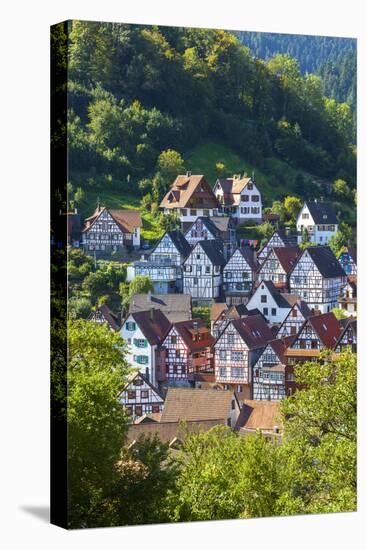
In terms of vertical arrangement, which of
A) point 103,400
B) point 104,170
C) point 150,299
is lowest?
point 103,400

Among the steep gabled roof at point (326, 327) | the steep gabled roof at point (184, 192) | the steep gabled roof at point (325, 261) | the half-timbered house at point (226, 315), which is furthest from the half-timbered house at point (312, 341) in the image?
the steep gabled roof at point (184, 192)

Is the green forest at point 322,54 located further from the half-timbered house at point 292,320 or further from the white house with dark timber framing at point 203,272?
the half-timbered house at point 292,320

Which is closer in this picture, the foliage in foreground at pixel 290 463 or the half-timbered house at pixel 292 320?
the foliage in foreground at pixel 290 463

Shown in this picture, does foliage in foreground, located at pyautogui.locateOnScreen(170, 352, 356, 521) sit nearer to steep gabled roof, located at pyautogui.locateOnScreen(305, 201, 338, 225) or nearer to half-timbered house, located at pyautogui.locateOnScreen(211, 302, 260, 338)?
half-timbered house, located at pyautogui.locateOnScreen(211, 302, 260, 338)

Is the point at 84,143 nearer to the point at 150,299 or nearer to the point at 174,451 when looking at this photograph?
the point at 150,299

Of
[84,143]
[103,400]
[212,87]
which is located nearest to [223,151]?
[212,87]

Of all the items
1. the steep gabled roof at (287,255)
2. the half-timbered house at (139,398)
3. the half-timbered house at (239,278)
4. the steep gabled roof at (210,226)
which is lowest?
the half-timbered house at (139,398)
